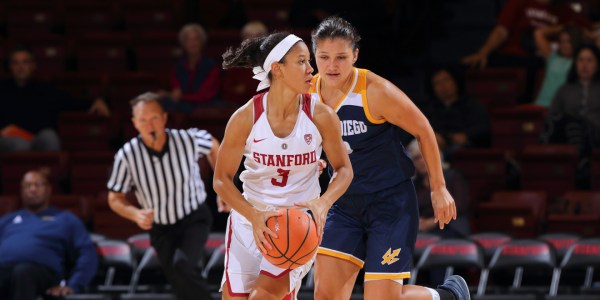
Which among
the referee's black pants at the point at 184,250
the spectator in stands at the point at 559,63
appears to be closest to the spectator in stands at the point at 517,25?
the spectator in stands at the point at 559,63

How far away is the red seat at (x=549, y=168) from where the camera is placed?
955 centimetres

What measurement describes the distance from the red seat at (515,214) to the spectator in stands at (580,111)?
24.4 inches

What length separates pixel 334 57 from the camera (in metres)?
5.56

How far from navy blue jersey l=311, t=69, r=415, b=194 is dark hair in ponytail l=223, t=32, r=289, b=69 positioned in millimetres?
506

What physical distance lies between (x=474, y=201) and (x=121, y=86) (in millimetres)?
3628

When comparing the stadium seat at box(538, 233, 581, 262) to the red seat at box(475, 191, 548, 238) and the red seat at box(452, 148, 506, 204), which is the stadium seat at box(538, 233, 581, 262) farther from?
the red seat at box(452, 148, 506, 204)

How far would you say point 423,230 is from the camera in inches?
352

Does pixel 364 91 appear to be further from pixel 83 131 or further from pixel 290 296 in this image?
pixel 83 131

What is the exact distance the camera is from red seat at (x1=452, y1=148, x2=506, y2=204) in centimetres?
971

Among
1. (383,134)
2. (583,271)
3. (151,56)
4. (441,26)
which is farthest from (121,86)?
(383,134)

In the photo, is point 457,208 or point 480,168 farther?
point 480,168

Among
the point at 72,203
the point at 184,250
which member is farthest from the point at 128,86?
the point at 184,250

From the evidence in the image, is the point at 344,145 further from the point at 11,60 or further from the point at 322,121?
the point at 11,60

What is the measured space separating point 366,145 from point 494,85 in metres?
5.34
